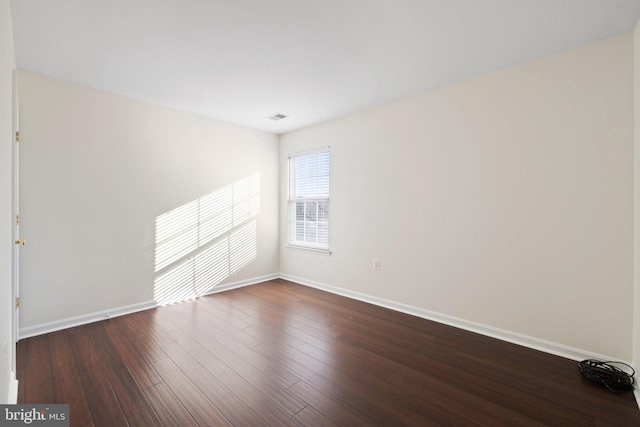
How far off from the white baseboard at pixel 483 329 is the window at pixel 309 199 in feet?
3.08

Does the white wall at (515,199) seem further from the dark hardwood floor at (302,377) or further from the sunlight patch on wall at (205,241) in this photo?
the sunlight patch on wall at (205,241)

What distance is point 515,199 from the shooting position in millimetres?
2621

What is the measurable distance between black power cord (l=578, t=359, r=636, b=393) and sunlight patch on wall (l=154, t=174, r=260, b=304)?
4029 mm

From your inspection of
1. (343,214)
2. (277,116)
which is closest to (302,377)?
(343,214)

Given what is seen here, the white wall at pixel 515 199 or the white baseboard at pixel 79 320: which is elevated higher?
the white wall at pixel 515 199

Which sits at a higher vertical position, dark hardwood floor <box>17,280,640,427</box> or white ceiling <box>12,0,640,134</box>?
white ceiling <box>12,0,640,134</box>

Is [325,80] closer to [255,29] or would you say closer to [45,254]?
[255,29]

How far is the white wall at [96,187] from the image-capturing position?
2732 mm

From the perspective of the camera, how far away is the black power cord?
1.94m

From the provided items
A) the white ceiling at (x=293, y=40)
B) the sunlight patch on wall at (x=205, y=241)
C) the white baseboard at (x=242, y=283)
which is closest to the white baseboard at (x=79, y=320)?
the sunlight patch on wall at (x=205, y=241)

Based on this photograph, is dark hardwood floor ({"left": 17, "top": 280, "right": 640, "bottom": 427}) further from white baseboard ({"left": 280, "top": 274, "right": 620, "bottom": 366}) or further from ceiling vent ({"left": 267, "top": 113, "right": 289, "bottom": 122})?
ceiling vent ({"left": 267, "top": 113, "right": 289, "bottom": 122})

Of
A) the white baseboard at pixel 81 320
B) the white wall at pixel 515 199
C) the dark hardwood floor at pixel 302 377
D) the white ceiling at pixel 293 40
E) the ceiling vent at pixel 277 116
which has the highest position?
the white ceiling at pixel 293 40

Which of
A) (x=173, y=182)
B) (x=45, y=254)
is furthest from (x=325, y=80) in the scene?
(x=45, y=254)

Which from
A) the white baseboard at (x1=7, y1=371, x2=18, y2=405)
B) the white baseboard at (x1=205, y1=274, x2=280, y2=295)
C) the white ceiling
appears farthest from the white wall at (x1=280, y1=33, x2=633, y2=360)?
the white baseboard at (x1=7, y1=371, x2=18, y2=405)
